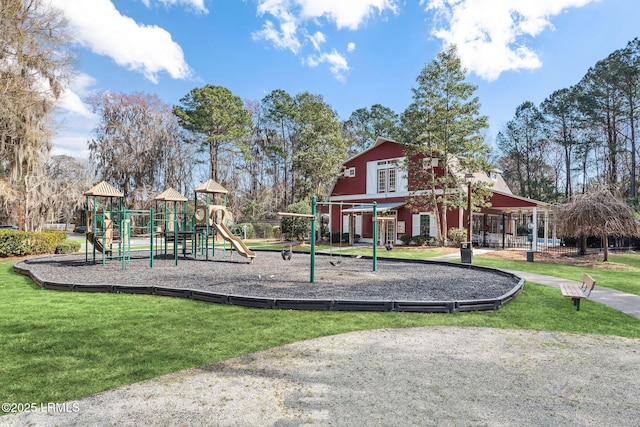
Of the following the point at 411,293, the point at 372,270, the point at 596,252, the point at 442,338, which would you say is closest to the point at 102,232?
the point at 372,270

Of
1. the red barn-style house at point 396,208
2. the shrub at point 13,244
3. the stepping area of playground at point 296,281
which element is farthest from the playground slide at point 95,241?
the red barn-style house at point 396,208

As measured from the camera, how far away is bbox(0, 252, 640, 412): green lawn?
12.4 feet

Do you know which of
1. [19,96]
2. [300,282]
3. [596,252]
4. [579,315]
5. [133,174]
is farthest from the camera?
[133,174]

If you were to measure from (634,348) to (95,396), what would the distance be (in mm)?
6436

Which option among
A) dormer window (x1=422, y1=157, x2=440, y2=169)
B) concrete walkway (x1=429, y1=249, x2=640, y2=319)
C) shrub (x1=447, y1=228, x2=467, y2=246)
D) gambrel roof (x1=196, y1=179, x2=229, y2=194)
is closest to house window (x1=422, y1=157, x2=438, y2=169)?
dormer window (x1=422, y1=157, x2=440, y2=169)

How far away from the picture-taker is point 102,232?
43.3 feet

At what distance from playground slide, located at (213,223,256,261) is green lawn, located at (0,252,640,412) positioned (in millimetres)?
6207

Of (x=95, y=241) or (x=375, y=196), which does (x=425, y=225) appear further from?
(x=95, y=241)

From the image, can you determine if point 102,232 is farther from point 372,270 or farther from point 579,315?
point 579,315

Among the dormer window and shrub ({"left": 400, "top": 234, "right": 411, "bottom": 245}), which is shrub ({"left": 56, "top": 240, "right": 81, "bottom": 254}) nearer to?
shrub ({"left": 400, "top": 234, "right": 411, "bottom": 245})

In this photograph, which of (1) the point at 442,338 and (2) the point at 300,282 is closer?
(1) the point at 442,338

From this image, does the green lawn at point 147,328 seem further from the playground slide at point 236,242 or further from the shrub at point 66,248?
the shrub at point 66,248

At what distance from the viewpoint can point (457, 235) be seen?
74.6 feet

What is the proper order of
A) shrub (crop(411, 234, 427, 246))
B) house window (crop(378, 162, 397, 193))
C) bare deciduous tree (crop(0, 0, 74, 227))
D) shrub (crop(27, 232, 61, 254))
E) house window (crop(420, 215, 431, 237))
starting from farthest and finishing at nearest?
house window (crop(378, 162, 397, 193))
house window (crop(420, 215, 431, 237))
shrub (crop(411, 234, 427, 246))
shrub (crop(27, 232, 61, 254))
bare deciduous tree (crop(0, 0, 74, 227))
